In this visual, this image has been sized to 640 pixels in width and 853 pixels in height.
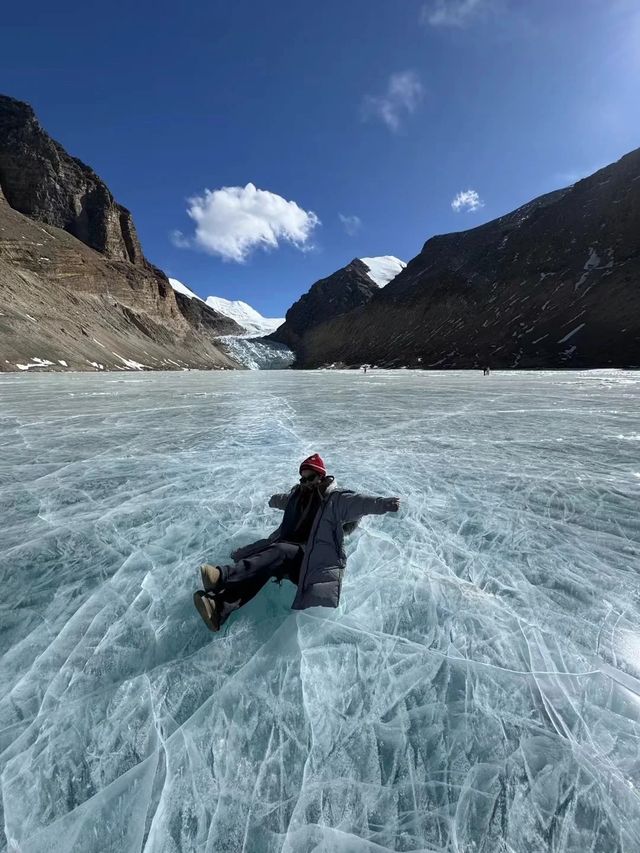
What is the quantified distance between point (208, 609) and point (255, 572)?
426 mm

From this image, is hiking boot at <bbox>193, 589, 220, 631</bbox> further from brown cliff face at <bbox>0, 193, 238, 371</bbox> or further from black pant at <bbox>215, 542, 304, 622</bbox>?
brown cliff face at <bbox>0, 193, 238, 371</bbox>

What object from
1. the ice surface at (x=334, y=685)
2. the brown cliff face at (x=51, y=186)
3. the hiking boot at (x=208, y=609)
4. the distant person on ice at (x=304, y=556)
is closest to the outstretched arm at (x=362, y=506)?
the distant person on ice at (x=304, y=556)

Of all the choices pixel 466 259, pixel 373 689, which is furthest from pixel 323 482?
pixel 466 259

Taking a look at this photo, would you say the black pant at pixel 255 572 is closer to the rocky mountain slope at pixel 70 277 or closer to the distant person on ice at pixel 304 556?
the distant person on ice at pixel 304 556

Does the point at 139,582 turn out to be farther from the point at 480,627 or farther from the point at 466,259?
the point at 466,259

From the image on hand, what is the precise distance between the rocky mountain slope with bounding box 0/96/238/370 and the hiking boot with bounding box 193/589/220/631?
2407 inches

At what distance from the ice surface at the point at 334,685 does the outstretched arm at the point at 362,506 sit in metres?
0.68

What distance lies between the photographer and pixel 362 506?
10.2 ft

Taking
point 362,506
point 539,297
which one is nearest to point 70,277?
point 539,297

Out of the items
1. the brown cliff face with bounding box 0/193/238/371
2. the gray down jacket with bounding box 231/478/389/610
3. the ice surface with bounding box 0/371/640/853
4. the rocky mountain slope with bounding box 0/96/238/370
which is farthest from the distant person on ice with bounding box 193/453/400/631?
the brown cliff face with bounding box 0/193/238/371

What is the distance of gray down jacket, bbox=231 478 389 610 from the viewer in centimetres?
296

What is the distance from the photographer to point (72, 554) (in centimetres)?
399

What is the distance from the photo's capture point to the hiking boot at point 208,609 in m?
2.77

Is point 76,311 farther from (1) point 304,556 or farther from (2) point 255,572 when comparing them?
(1) point 304,556
